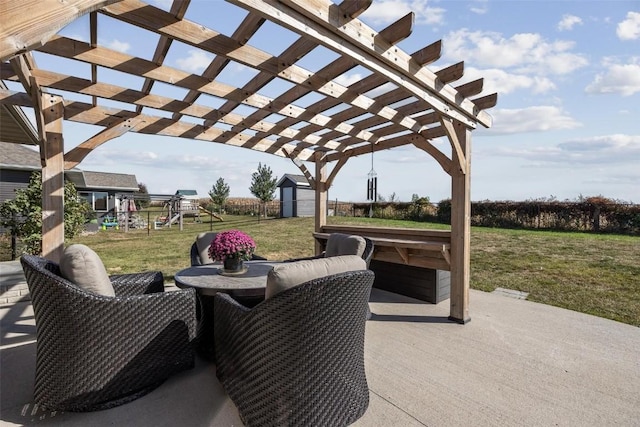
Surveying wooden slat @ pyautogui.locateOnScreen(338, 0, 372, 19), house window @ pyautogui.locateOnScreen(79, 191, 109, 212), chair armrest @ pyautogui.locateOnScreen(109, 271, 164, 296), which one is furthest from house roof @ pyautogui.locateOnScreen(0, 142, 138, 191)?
wooden slat @ pyautogui.locateOnScreen(338, 0, 372, 19)

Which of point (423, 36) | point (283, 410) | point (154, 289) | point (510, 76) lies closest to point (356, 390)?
point (283, 410)

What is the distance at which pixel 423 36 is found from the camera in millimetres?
2771

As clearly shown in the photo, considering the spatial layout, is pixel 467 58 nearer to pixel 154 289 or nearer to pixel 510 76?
pixel 510 76

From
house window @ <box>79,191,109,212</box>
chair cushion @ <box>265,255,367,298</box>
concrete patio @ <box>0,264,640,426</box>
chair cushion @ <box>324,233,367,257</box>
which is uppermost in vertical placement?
house window @ <box>79,191,109,212</box>

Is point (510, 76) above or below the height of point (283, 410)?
above

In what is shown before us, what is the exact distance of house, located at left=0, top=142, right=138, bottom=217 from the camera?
32.3ft

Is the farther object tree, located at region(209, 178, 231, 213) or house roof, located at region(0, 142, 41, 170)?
tree, located at region(209, 178, 231, 213)

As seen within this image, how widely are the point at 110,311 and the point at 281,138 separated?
4.00 metres

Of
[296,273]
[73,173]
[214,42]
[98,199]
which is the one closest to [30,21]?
[296,273]

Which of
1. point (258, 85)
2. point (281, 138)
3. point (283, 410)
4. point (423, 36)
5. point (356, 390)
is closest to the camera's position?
point (283, 410)

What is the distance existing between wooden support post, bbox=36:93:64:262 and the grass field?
2.63 meters

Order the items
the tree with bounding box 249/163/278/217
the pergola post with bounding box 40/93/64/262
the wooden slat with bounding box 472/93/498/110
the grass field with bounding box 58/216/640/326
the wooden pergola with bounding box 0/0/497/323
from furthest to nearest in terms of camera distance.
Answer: the tree with bounding box 249/163/278/217, the grass field with bounding box 58/216/640/326, the wooden slat with bounding box 472/93/498/110, the pergola post with bounding box 40/93/64/262, the wooden pergola with bounding box 0/0/497/323

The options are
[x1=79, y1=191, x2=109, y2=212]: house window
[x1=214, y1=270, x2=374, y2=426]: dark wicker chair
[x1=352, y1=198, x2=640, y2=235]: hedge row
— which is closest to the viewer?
[x1=214, y1=270, x2=374, y2=426]: dark wicker chair

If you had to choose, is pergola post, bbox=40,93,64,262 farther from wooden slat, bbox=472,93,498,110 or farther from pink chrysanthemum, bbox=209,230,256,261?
wooden slat, bbox=472,93,498,110
